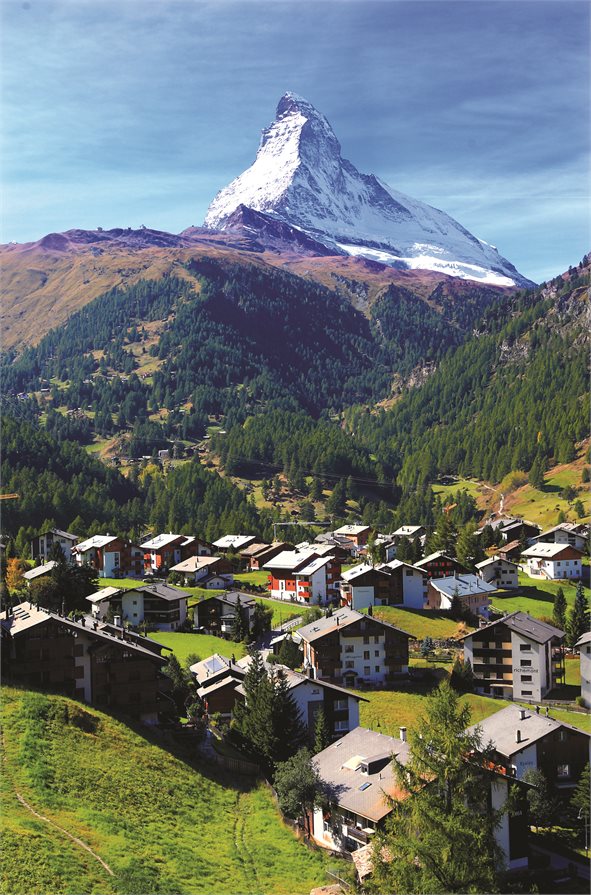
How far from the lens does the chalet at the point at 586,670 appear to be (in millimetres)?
72312

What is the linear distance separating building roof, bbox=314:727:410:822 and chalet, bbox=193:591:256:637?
39714mm

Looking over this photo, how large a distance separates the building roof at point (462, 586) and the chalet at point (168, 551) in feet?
135

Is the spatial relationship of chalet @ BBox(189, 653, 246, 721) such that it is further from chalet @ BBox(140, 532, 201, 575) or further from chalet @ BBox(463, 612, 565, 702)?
chalet @ BBox(140, 532, 201, 575)

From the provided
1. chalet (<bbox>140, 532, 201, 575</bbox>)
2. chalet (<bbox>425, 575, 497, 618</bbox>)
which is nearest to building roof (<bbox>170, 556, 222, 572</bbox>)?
chalet (<bbox>140, 532, 201, 575</bbox>)

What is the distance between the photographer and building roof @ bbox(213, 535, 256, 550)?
479ft

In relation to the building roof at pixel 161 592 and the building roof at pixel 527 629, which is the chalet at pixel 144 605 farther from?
the building roof at pixel 527 629

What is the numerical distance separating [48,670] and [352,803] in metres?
21.2

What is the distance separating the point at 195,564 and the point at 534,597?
146 feet

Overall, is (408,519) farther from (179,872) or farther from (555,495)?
(179,872)

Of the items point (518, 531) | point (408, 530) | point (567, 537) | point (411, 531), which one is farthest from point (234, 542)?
point (567, 537)

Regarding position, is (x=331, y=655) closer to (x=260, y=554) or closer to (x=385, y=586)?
(x=385, y=586)

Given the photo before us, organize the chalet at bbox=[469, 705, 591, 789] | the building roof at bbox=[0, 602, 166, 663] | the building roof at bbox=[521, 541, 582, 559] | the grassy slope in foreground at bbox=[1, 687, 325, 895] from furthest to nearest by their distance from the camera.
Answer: the building roof at bbox=[521, 541, 582, 559], the building roof at bbox=[0, 602, 166, 663], the chalet at bbox=[469, 705, 591, 789], the grassy slope in foreground at bbox=[1, 687, 325, 895]

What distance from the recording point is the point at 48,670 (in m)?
55.5

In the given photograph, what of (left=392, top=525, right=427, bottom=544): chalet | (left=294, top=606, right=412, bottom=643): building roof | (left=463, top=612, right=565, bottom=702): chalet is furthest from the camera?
(left=392, top=525, right=427, bottom=544): chalet
